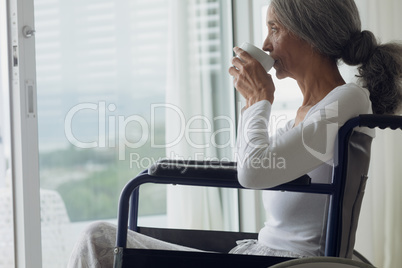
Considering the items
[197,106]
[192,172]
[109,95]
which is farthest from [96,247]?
[197,106]

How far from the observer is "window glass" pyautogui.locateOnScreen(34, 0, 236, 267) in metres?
2.19

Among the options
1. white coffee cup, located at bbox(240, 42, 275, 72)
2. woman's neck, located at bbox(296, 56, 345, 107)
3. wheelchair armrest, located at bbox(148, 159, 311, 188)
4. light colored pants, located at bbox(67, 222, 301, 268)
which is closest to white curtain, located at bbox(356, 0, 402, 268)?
woman's neck, located at bbox(296, 56, 345, 107)

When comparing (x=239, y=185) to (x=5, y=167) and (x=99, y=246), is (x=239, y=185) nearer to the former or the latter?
(x=99, y=246)

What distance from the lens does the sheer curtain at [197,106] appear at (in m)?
2.77

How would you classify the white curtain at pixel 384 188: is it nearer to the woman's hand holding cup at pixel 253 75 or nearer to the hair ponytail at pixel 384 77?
the hair ponytail at pixel 384 77

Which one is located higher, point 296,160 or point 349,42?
point 349,42

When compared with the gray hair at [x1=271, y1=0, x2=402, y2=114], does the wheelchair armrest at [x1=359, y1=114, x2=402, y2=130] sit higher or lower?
lower

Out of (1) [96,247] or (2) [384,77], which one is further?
(2) [384,77]

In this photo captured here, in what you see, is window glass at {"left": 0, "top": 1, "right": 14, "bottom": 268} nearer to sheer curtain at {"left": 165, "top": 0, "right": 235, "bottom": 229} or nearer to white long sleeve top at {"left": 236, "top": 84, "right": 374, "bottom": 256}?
sheer curtain at {"left": 165, "top": 0, "right": 235, "bottom": 229}

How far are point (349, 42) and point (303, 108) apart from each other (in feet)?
0.69

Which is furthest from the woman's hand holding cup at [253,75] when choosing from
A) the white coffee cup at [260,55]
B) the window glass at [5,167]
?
the window glass at [5,167]

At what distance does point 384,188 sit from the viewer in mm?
2666

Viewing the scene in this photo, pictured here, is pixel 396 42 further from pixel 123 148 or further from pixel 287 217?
pixel 123 148

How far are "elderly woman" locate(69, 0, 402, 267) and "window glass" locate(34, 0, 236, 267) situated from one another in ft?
3.37
